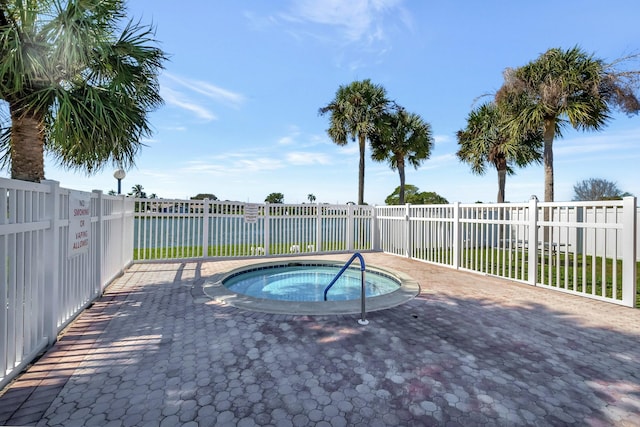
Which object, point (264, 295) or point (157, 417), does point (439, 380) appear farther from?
point (264, 295)

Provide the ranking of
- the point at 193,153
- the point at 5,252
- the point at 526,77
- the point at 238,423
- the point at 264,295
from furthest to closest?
1. the point at 193,153
2. the point at 526,77
3. the point at 264,295
4. the point at 5,252
5. the point at 238,423

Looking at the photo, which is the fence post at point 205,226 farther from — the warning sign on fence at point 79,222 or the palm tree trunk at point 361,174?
the palm tree trunk at point 361,174

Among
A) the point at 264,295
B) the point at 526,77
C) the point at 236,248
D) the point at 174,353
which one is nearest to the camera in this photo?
the point at 174,353

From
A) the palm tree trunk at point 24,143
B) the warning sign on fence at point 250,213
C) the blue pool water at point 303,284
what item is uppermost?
the palm tree trunk at point 24,143

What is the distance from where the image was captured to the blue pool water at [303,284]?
565 cm

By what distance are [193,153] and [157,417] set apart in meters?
14.7

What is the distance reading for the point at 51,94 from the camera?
4.06 m

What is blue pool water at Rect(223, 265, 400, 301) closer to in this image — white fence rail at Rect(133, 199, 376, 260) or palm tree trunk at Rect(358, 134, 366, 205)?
white fence rail at Rect(133, 199, 376, 260)

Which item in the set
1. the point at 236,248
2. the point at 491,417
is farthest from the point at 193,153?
the point at 491,417

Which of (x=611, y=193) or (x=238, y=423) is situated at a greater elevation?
(x=611, y=193)

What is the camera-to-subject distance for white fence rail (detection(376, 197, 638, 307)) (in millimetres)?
4191

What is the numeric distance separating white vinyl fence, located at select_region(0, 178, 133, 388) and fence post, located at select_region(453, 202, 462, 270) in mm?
7245

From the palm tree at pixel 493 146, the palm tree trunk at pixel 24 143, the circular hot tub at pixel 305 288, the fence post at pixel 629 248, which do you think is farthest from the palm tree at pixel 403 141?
the palm tree trunk at pixel 24 143

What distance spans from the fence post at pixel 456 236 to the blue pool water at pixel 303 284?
75.2 inches
